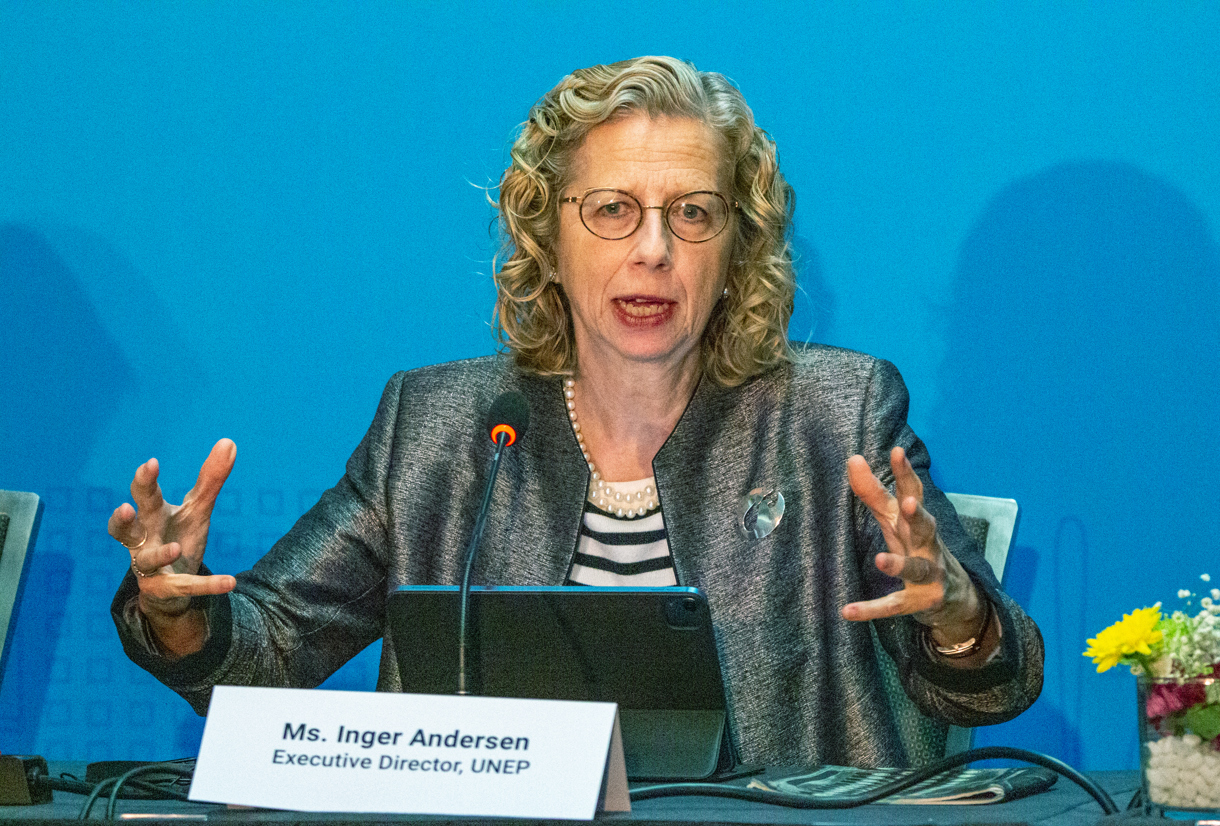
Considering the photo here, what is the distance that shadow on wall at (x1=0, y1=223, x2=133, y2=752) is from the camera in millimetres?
2184

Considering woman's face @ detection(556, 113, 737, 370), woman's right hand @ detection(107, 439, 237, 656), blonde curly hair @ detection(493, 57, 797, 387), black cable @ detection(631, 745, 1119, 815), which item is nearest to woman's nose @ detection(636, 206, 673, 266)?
woman's face @ detection(556, 113, 737, 370)

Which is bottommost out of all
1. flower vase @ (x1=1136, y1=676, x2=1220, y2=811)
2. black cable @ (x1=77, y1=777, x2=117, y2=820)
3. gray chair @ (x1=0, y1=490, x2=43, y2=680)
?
black cable @ (x1=77, y1=777, x2=117, y2=820)

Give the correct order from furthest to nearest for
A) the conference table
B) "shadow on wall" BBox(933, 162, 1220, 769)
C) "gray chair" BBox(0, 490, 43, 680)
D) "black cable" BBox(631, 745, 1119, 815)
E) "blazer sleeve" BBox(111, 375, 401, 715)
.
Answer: "shadow on wall" BBox(933, 162, 1220, 769) → "gray chair" BBox(0, 490, 43, 680) → "blazer sleeve" BBox(111, 375, 401, 715) → "black cable" BBox(631, 745, 1119, 815) → the conference table

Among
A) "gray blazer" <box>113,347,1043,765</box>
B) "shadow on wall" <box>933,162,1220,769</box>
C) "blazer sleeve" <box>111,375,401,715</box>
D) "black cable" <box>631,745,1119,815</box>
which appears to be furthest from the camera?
"shadow on wall" <box>933,162,1220,769</box>

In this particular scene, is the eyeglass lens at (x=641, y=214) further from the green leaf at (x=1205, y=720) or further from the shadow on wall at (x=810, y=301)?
the green leaf at (x=1205, y=720)

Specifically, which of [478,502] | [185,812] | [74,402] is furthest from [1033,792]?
[74,402]

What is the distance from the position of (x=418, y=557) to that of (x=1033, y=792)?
867 mm

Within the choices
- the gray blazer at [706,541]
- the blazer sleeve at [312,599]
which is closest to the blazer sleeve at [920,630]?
the gray blazer at [706,541]

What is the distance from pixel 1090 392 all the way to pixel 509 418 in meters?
1.19

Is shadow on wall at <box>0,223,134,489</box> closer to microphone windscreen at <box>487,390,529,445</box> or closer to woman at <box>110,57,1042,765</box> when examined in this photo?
woman at <box>110,57,1042,765</box>

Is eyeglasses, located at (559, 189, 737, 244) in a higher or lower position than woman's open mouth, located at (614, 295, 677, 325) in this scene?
higher

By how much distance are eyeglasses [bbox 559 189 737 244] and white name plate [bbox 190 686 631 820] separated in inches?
33.8

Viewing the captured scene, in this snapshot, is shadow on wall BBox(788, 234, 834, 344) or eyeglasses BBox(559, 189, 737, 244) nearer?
eyeglasses BBox(559, 189, 737, 244)

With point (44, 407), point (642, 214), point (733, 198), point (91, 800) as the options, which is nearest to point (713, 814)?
point (91, 800)
